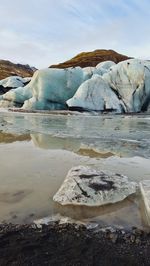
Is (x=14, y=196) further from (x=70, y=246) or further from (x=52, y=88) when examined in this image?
(x=52, y=88)

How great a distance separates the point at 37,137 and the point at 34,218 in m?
6.23

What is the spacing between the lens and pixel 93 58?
45312mm

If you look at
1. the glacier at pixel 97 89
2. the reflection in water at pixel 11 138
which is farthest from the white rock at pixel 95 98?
the reflection in water at pixel 11 138

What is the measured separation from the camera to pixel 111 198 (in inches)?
163

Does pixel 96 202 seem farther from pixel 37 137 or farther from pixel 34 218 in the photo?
pixel 37 137

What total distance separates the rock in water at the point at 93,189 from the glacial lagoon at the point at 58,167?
119 mm

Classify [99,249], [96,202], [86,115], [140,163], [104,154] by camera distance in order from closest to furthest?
[99,249], [96,202], [140,163], [104,154], [86,115]

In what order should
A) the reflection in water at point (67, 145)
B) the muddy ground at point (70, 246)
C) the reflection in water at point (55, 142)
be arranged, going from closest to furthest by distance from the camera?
the muddy ground at point (70, 246)
the reflection in water at point (67, 145)
the reflection in water at point (55, 142)

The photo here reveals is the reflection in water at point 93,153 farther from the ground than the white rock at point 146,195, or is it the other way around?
the white rock at point 146,195

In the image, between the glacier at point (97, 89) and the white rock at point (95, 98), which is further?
the glacier at point (97, 89)

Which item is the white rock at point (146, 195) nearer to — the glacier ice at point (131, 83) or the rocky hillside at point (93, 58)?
the glacier ice at point (131, 83)

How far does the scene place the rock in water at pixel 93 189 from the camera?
4066 mm

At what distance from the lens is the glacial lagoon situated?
147 inches

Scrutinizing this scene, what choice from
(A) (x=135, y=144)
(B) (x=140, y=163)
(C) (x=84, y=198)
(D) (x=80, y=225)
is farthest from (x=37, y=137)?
(D) (x=80, y=225)
